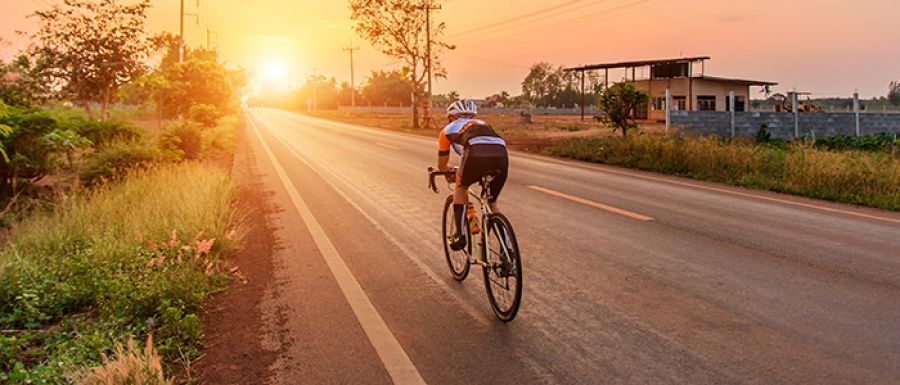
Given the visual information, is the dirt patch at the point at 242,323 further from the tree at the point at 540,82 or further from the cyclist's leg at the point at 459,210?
the tree at the point at 540,82

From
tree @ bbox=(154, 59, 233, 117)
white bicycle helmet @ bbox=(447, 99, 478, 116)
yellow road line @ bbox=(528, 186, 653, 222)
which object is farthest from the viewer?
tree @ bbox=(154, 59, 233, 117)

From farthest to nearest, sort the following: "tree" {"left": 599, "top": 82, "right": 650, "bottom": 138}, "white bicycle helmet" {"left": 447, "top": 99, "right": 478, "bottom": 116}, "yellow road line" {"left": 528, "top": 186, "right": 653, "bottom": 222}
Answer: "tree" {"left": 599, "top": 82, "right": 650, "bottom": 138} → "yellow road line" {"left": 528, "top": 186, "right": 653, "bottom": 222} → "white bicycle helmet" {"left": 447, "top": 99, "right": 478, "bottom": 116}

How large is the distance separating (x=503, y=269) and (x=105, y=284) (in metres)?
3.44

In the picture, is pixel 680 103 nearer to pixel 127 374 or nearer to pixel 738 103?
pixel 738 103

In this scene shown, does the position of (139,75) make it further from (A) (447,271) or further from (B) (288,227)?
(A) (447,271)

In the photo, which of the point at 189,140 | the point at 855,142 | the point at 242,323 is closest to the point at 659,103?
the point at 855,142

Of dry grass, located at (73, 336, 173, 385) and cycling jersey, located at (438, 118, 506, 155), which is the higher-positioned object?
cycling jersey, located at (438, 118, 506, 155)

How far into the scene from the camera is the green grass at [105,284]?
4.23 metres

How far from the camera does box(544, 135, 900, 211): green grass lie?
11086 mm

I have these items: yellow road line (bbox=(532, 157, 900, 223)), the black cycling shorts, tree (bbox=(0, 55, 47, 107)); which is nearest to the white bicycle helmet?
the black cycling shorts

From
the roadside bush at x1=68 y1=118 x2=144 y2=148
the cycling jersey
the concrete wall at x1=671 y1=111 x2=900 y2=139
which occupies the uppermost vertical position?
the concrete wall at x1=671 y1=111 x2=900 y2=139

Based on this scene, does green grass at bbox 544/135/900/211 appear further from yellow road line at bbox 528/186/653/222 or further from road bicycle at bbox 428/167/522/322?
road bicycle at bbox 428/167/522/322

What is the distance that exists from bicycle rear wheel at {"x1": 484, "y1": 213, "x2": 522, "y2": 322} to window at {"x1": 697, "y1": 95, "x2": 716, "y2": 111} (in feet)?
150

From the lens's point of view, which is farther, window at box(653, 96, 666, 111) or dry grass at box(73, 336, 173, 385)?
window at box(653, 96, 666, 111)
